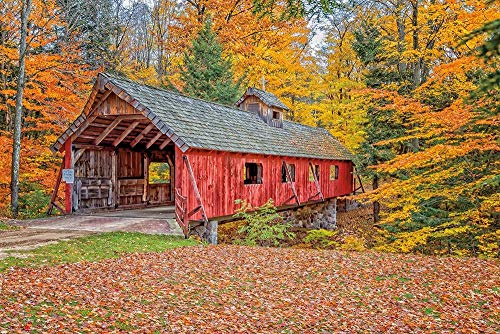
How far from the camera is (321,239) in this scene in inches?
856

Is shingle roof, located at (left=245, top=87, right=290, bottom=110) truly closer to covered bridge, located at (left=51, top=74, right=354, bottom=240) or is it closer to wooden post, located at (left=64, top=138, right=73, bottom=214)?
covered bridge, located at (left=51, top=74, right=354, bottom=240)

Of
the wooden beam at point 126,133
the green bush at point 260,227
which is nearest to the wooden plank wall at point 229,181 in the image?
the green bush at point 260,227

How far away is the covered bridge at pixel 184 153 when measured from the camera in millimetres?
13812

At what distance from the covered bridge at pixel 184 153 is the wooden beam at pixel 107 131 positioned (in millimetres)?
44

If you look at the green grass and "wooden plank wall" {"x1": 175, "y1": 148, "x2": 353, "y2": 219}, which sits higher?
"wooden plank wall" {"x1": 175, "y1": 148, "x2": 353, "y2": 219}

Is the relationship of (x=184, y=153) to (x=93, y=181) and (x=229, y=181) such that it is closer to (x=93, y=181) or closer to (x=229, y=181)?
(x=229, y=181)

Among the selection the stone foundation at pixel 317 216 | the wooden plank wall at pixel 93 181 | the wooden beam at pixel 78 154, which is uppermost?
the wooden beam at pixel 78 154

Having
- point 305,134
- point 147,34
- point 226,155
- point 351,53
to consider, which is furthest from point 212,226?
point 147,34

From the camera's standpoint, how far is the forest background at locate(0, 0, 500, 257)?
12.7 meters

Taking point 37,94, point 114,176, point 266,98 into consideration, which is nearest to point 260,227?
point 114,176

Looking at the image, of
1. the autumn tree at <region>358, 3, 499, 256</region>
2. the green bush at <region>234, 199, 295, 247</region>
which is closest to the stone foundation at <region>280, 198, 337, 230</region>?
the green bush at <region>234, 199, 295, 247</region>

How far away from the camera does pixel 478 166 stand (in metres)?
13.3

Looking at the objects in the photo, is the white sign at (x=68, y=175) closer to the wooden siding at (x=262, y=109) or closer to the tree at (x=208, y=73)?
the wooden siding at (x=262, y=109)

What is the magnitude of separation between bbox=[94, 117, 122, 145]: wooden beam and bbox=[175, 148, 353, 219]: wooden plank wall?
309 centimetres
